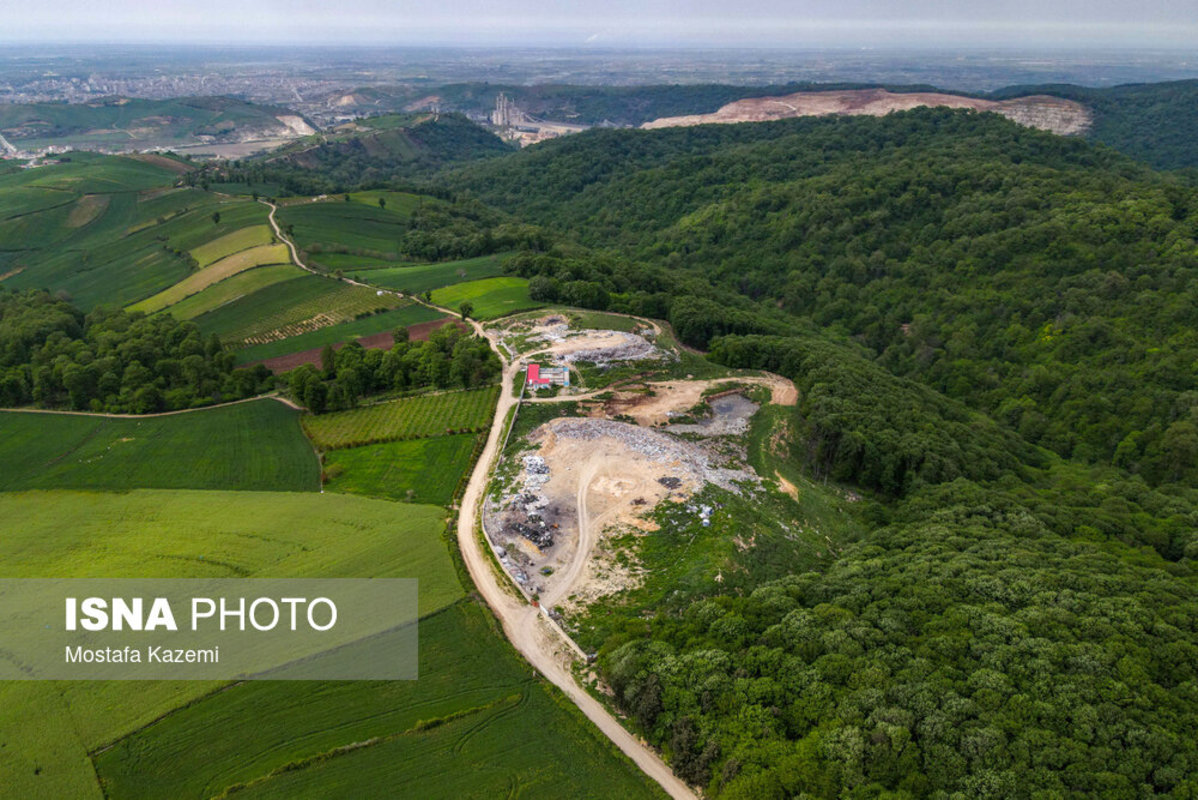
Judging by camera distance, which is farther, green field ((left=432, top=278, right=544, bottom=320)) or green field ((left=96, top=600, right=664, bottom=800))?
green field ((left=432, top=278, right=544, bottom=320))

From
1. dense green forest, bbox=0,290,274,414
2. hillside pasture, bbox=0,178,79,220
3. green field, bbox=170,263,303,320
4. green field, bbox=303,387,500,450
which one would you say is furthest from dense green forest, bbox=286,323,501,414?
hillside pasture, bbox=0,178,79,220

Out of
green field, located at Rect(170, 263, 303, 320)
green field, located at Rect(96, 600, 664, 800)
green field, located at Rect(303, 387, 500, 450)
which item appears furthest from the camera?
green field, located at Rect(170, 263, 303, 320)

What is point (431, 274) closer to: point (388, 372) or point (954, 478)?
point (388, 372)

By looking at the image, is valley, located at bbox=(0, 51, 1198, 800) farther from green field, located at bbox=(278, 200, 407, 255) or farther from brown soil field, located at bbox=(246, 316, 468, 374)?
green field, located at bbox=(278, 200, 407, 255)

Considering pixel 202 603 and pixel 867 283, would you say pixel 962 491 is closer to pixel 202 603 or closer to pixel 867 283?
pixel 202 603

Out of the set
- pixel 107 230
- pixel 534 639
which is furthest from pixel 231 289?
pixel 534 639

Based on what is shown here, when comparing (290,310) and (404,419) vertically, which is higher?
(290,310)

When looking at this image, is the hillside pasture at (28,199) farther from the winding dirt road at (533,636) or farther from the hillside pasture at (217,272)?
the winding dirt road at (533,636)
